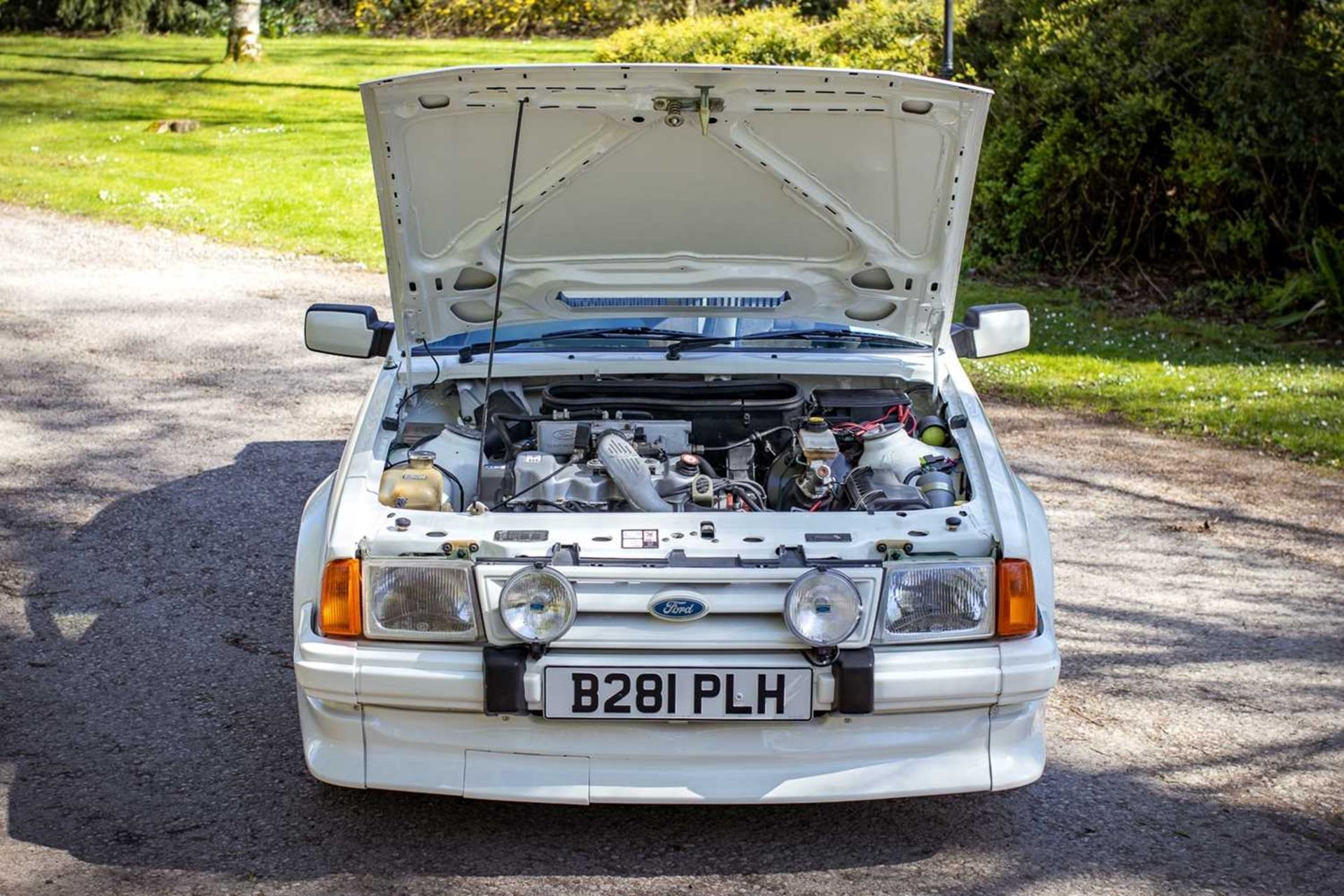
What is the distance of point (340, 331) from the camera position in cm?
503

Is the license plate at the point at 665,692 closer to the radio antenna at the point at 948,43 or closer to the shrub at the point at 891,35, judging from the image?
the radio antenna at the point at 948,43

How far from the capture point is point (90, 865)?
12.3 feet

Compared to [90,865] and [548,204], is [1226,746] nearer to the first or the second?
[548,204]

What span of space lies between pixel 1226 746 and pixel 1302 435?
4.42 m

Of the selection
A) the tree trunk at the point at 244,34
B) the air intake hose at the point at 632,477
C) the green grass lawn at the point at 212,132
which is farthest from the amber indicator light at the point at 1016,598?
the tree trunk at the point at 244,34

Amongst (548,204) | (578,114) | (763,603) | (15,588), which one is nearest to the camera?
(763,603)

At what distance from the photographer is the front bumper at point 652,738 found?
3602mm

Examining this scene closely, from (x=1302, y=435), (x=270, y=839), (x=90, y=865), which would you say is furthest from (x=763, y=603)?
(x=1302, y=435)

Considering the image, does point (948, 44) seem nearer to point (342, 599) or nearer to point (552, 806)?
point (552, 806)

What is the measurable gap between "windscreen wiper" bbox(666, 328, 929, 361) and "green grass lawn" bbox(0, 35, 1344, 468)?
13.8 ft

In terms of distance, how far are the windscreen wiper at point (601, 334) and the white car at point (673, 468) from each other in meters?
0.02

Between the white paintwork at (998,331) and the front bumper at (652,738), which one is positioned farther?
the white paintwork at (998,331)

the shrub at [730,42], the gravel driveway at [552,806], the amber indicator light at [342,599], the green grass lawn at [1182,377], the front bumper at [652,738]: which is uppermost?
the shrub at [730,42]

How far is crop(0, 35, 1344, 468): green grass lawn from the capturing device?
935cm
